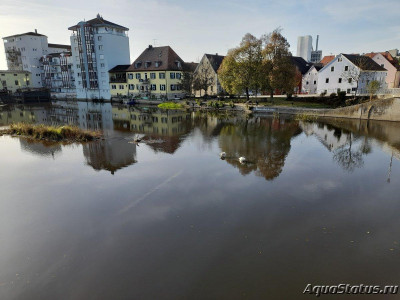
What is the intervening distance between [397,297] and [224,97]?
2541 inches

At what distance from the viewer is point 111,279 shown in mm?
9336

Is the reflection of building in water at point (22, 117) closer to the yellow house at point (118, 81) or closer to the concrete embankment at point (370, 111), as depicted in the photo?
the yellow house at point (118, 81)

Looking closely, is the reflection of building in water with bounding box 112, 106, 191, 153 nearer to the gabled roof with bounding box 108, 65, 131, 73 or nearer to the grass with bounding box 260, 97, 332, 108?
the grass with bounding box 260, 97, 332, 108

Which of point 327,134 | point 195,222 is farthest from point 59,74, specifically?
point 195,222

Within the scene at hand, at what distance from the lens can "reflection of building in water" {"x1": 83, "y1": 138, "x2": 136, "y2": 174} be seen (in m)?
21.2

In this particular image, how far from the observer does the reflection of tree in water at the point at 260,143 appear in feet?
67.8

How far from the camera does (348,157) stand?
23.5m

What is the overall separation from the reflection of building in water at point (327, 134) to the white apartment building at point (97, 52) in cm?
6571

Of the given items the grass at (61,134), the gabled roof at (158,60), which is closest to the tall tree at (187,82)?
the gabled roof at (158,60)

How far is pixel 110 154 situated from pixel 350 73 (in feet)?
176

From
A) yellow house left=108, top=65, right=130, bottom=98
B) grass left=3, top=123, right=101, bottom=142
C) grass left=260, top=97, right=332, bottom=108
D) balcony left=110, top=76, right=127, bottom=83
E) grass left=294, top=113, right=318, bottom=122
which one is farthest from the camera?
balcony left=110, top=76, right=127, bottom=83

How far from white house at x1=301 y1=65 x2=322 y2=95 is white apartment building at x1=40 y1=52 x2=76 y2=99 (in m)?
75.4

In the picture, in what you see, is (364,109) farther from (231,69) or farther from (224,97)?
(224,97)

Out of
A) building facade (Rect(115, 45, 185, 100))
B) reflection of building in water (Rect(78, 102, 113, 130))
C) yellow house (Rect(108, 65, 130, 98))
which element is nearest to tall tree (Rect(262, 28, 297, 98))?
building facade (Rect(115, 45, 185, 100))
